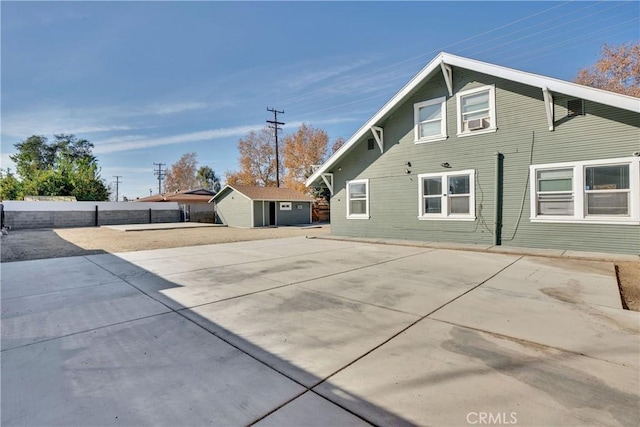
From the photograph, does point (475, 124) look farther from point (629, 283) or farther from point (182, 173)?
point (182, 173)

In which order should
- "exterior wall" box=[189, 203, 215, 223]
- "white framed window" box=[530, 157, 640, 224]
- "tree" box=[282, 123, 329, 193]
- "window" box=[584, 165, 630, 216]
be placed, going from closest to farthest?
"white framed window" box=[530, 157, 640, 224] < "window" box=[584, 165, 630, 216] < "exterior wall" box=[189, 203, 215, 223] < "tree" box=[282, 123, 329, 193]

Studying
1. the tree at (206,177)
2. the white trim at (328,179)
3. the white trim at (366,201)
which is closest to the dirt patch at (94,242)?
the white trim at (366,201)

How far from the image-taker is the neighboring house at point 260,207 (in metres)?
23.0

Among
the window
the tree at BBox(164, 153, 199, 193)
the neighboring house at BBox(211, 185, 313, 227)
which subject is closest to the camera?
the window

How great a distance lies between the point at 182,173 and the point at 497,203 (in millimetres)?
53086

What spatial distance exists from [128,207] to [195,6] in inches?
883

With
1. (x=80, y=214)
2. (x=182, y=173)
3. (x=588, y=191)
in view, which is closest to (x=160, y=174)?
(x=182, y=173)

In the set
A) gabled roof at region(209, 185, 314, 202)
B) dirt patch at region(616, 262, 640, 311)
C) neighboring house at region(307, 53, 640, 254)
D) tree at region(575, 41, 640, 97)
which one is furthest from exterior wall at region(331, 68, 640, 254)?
tree at region(575, 41, 640, 97)

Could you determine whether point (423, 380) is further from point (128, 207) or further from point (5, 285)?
point (128, 207)

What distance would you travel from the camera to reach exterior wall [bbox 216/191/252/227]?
23.1m

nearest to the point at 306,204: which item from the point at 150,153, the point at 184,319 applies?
the point at 184,319

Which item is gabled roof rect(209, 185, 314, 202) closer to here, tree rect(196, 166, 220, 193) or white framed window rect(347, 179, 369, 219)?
white framed window rect(347, 179, 369, 219)

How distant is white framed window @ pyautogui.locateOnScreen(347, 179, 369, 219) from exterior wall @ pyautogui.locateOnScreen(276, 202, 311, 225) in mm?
A: 12077

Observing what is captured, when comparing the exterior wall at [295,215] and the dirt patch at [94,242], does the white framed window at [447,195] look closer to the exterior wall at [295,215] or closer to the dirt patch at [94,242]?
the dirt patch at [94,242]
